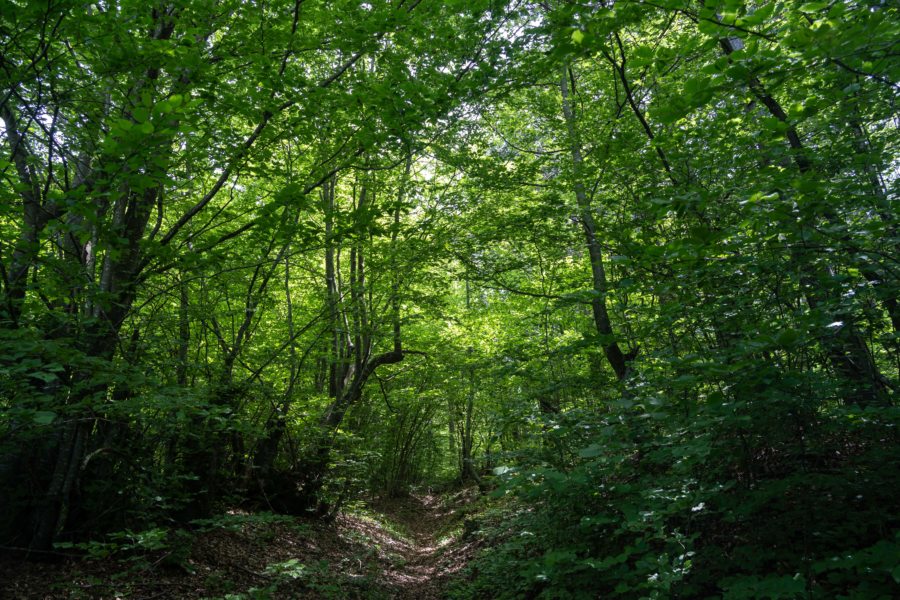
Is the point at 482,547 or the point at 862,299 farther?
the point at 482,547

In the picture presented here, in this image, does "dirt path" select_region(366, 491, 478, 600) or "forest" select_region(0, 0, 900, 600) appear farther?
"dirt path" select_region(366, 491, 478, 600)

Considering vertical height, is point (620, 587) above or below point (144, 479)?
below

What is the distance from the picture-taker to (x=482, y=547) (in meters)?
8.45

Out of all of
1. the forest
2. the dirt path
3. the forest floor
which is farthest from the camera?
the dirt path

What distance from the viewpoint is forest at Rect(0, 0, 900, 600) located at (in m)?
3.14

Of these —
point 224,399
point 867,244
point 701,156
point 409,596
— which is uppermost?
point 701,156

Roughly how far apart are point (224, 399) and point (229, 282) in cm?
166

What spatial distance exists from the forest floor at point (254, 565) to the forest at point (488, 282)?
0.06 m

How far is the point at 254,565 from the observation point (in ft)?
21.5

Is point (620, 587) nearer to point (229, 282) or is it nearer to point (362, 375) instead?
point (229, 282)

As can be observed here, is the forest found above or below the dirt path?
above

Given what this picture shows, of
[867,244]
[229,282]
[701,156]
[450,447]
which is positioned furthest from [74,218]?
[450,447]

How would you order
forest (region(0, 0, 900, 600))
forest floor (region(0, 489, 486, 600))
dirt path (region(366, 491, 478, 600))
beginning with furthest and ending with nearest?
dirt path (region(366, 491, 478, 600))
forest floor (region(0, 489, 486, 600))
forest (region(0, 0, 900, 600))

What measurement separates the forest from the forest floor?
61mm
